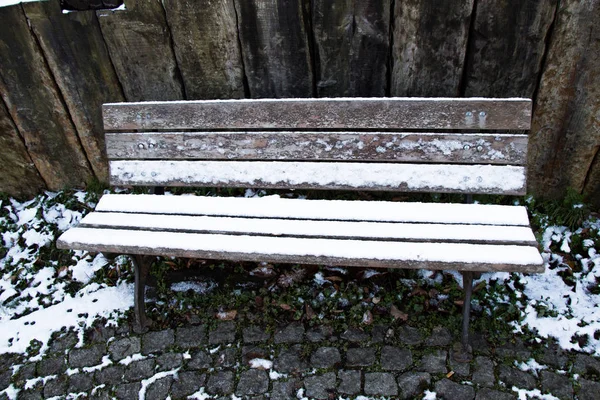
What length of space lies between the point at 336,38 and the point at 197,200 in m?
1.22

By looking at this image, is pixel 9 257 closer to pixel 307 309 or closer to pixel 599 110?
pixel 307 309

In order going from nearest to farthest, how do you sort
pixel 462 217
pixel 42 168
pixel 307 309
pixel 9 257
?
pixel 462 217 < pixel 307 309 < pixel 9 257 < pixel 42 168

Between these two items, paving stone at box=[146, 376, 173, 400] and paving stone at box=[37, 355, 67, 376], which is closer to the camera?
paving stone at box=[146, 376, 173, 400]

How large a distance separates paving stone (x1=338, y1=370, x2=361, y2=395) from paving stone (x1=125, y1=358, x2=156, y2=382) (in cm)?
99

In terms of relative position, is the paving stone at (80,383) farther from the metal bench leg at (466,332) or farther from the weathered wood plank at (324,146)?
the metal bench leg at (466,332)

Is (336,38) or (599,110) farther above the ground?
(336,38)

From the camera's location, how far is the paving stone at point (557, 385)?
83.1 inches

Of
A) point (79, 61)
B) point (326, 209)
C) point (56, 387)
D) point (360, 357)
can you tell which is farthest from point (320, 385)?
point (79, 61)

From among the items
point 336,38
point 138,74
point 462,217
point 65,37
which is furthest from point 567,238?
point 65,37

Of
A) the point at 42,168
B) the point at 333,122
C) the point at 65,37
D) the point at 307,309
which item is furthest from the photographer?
the point at 42,168

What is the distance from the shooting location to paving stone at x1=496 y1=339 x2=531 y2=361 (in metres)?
2.28

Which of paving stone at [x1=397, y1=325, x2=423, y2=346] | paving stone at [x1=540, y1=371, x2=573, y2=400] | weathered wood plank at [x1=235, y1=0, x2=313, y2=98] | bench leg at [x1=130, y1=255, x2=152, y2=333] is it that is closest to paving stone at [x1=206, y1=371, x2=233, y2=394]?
bench leg at [x1=130, y1=255, x2=152, y2=333]

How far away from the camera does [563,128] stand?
2.66 meters

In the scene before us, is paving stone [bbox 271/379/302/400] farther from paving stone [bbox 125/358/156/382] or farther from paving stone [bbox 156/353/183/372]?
paving stone [bbox 125/358/156/382]
